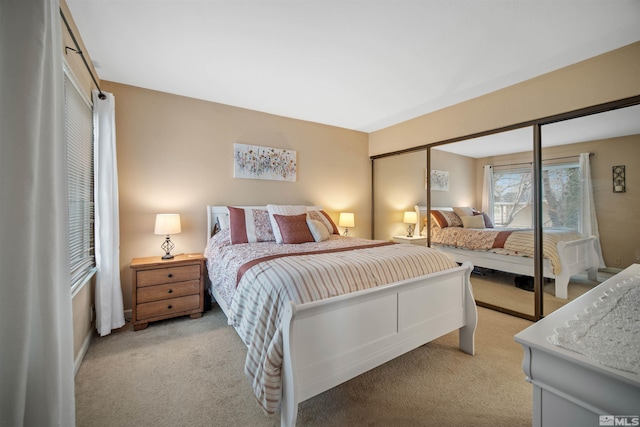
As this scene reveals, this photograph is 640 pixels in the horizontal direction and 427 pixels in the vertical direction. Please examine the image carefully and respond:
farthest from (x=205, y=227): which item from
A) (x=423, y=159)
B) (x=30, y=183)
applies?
(x=423, y=159)

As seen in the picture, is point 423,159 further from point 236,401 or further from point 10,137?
point 10,137

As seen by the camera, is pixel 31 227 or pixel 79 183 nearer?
pixel 31 227

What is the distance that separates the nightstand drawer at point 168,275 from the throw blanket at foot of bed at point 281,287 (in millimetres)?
1173

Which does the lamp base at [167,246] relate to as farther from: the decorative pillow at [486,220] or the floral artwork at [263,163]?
the decorative pillow at [486,220]


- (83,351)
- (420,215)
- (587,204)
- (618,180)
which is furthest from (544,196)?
(83,351)

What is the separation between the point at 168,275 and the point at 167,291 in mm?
161

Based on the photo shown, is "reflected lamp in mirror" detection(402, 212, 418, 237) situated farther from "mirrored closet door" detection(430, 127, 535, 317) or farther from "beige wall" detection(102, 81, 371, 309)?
"beige wall" detection(102, 81, 371, 309)

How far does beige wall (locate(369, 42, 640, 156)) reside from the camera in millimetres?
2203

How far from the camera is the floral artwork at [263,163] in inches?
136

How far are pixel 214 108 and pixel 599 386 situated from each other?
382cm

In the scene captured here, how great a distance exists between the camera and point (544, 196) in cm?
268

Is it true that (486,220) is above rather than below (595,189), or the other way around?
below

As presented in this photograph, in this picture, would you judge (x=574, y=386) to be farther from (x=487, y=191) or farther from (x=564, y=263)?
(x=487, y=191)

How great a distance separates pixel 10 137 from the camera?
2.66 ft
